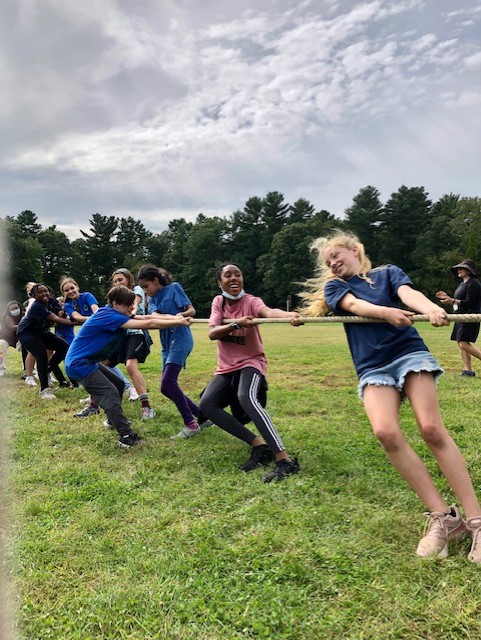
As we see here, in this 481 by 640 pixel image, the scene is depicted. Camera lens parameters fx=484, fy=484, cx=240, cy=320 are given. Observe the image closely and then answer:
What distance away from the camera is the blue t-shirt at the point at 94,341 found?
5.33 metres

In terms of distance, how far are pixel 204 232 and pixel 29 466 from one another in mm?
77644

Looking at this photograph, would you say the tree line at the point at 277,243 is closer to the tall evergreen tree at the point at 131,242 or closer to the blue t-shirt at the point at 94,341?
the tall evergreen tree at the point at 131,242

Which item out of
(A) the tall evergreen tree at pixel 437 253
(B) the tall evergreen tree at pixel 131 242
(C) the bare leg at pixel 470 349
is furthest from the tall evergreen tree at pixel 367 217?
(C) the bare leg at pixel 470 349

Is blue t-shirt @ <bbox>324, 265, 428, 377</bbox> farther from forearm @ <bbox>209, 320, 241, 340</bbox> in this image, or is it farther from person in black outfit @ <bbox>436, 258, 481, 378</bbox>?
person in black outfit @ <bbox>436, 258, 481, 378</bbox>

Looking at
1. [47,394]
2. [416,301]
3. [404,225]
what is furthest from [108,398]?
[404,225]

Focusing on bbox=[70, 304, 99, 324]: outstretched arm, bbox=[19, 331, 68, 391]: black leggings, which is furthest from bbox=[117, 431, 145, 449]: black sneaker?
bbox=[19, 331, 68, 391]: black leggings

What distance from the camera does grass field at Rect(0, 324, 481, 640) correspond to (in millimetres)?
2354

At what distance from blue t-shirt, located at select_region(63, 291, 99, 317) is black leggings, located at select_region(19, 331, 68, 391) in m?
0.53

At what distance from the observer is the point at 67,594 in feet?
8.48


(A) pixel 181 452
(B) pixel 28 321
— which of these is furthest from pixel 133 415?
(B) pixel 28 321

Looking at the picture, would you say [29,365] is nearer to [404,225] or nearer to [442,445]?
[442,445]

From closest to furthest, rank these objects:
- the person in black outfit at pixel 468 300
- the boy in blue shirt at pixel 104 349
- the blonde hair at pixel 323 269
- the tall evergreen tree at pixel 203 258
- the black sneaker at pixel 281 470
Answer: the blonde hair at pixel 323 269, the black sneaker at pixel 281 470, the boy in blue shirt at pixel 104 349, the person in black outfit at pixel 468 300, the tall evergreen tree at pixel 203 258

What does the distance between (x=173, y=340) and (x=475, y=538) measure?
12.8ft

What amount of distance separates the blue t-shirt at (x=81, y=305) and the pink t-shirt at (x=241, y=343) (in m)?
3.89
